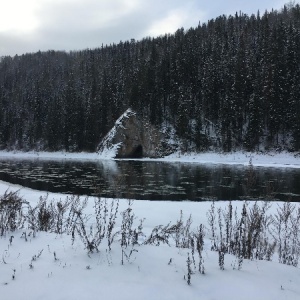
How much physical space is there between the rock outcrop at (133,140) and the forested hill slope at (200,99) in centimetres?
370

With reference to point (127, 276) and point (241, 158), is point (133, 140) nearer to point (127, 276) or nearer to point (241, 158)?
point (241, 158)

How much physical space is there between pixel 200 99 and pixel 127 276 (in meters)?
76.2

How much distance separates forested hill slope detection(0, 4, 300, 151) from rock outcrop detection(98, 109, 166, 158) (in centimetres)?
370

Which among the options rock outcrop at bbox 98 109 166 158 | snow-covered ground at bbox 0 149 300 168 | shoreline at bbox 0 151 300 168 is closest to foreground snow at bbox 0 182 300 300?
shoreline at bbox 0 151 300 168

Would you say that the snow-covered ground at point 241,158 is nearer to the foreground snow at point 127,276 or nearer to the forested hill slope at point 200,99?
the forested hill slope at point 200,99

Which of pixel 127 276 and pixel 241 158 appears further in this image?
pixel 241 158

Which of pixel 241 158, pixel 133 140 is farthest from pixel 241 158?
pixel 133 140

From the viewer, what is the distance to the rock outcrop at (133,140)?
7138 cm

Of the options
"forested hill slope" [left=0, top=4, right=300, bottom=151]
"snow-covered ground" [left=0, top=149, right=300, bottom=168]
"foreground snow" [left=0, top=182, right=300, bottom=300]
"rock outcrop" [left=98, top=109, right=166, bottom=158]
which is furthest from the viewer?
"rock outcrop" [left=98, top=109, right=166, bottom=158]

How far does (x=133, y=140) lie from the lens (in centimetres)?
7325

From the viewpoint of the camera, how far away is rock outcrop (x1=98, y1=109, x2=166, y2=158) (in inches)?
2810

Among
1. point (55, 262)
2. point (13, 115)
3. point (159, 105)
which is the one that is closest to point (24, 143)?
point (13, 115)

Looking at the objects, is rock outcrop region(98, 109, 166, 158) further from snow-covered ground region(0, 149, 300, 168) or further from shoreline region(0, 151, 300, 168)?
shoreline region(0, 151, 300, 168)

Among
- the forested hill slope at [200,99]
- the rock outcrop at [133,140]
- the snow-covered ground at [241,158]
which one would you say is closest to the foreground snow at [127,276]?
the snow-covered ground at [241,158]
